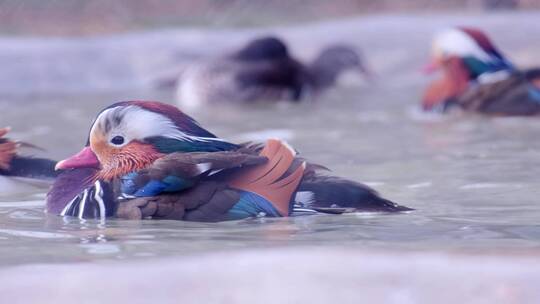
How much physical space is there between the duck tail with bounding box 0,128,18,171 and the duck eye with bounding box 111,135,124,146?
2.11ft

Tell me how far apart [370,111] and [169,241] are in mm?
5395

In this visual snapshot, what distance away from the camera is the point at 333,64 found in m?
11.4

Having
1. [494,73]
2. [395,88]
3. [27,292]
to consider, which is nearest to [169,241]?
Answer: [27,292]

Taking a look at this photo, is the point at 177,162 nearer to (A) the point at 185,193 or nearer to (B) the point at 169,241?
(A) the point at 185,193

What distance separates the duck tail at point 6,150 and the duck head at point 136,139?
1.69ft

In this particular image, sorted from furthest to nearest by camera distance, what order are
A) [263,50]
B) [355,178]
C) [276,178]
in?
[263,50], [355,178], [276,178]

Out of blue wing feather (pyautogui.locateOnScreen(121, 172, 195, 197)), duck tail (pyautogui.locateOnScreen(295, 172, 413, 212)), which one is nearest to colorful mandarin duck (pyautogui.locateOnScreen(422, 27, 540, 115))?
duck tail (pyautogui.locateOnScreen(295, 172, 413, 212))

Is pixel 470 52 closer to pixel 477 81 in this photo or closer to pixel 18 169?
pixel 477 81

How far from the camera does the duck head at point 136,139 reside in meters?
4.25

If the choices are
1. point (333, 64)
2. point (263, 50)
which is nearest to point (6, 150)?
point (263, 50)

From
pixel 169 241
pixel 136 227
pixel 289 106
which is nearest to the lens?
pixel 169 241

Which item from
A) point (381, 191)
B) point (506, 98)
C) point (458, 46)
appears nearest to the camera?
point (381, 191)

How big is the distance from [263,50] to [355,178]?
17.7 feet

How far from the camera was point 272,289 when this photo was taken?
299 centimetres
